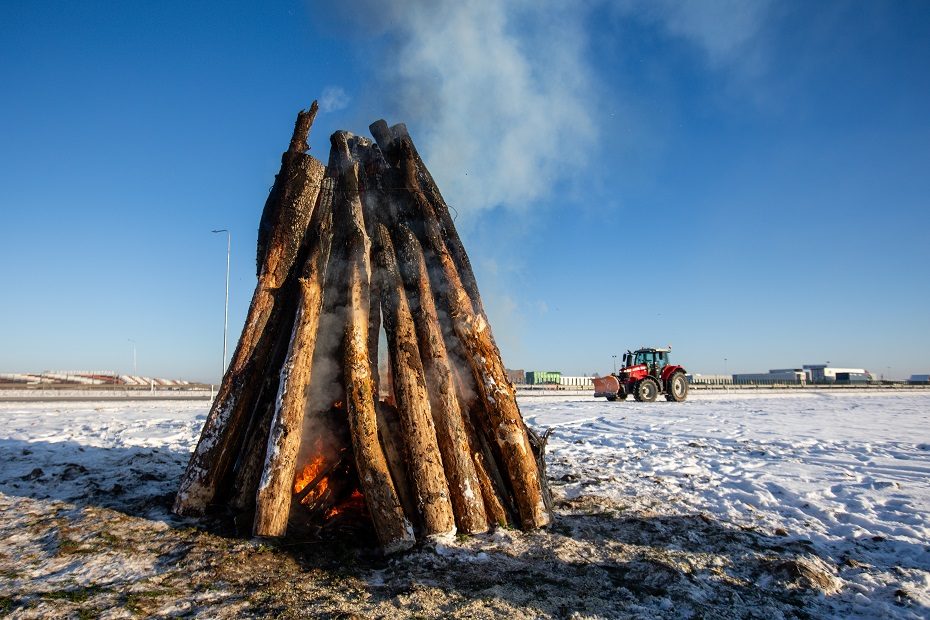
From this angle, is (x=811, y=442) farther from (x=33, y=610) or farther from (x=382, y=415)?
(x=33, y=610)

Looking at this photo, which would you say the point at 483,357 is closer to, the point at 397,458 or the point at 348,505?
the point at 397,458

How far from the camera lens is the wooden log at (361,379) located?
3930 millimetres

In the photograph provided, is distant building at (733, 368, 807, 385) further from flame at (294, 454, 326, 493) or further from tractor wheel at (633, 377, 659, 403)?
flame at (294, 454, 326, 493)

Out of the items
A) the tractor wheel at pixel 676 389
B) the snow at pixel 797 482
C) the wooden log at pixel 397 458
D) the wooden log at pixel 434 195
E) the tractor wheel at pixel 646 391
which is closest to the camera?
the snow at pixel 797 482

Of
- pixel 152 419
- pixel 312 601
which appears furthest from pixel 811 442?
pixel 152 419

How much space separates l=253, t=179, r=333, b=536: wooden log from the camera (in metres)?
4.09

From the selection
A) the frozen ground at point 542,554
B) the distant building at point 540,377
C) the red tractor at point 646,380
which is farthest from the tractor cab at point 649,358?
the distant building at point 540,377

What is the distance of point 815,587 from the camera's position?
3479mm

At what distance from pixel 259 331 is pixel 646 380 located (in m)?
18.5

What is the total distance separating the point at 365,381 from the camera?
4535mm

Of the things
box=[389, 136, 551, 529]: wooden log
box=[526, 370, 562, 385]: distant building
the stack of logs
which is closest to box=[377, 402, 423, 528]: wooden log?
the stack of logs

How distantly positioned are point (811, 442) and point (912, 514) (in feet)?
15.4

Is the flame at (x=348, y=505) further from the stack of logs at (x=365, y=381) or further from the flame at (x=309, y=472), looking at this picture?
the flame at (x=309, y=472)

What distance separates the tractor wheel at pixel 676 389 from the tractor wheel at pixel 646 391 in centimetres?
98
